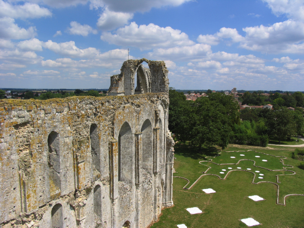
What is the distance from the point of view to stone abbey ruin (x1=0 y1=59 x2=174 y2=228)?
6996mm

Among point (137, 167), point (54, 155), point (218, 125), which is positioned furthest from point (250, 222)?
point (218, 125)

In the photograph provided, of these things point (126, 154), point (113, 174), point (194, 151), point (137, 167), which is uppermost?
point (126, 154)

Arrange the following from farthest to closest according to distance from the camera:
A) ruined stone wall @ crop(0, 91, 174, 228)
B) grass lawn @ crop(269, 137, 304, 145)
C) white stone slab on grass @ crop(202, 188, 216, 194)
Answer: grass lawn @ crop(269, 137, 304, 145) → white stone slab on grass @ crop(202, 188, 216, 194) → ruined stone wall @ crop(0, 91, 174, 228)

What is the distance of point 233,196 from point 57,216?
17.5m

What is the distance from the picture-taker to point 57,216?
28.4 ft

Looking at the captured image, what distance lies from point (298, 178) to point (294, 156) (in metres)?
9.27

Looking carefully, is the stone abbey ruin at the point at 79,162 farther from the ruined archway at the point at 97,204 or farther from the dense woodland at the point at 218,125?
the dense woodland at the point at 218,125

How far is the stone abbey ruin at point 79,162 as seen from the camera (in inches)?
275

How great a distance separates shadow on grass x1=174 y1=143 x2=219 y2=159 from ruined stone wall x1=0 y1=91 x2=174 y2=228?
1847 cm

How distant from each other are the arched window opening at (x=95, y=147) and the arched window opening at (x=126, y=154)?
259 cm

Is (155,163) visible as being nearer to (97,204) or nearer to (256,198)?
(97,204)

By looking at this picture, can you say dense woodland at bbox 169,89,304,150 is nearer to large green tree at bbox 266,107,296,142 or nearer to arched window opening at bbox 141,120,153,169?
large green tree at bbox 266,107,296,142

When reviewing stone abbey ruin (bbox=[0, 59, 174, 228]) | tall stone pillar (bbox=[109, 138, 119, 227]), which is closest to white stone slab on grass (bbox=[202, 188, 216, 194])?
stone abbey ruin (bbox=[0, 59, 174, 228])

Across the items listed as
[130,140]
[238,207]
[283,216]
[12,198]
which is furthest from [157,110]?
[283,216]
